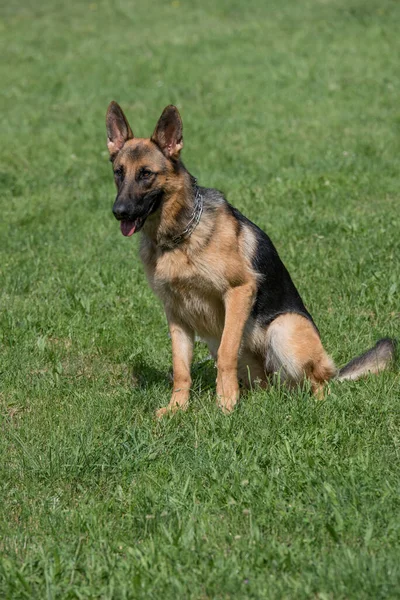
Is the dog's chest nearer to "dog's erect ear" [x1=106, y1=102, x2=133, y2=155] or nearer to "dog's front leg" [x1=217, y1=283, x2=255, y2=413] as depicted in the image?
"dog's front leg" [x1=217, y1=283, x2=255, y2=413]

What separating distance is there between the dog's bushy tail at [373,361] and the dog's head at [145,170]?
5.44 feet

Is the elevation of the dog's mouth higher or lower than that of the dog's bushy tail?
higher

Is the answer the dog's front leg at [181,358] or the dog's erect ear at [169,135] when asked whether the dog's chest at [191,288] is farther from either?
the dog's erect ear at [169,135]

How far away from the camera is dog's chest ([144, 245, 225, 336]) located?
529cm

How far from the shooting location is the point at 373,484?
13.0 ft

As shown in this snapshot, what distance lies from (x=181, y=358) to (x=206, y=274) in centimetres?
66

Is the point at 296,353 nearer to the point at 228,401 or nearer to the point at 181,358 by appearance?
the point at 228,401

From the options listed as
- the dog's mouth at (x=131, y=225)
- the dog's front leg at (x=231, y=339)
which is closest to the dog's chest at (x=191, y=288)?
the dog's front leg at (x=231, y=339)

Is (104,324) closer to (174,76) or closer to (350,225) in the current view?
(350,225)

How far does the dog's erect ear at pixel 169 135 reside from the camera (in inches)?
212

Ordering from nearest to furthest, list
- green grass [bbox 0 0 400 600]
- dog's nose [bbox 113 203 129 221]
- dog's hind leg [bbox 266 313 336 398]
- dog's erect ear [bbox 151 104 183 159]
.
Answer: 1. green grass [bbox 0 0 400 600]
2. dog's nose [bbox 113 203 129 221]
3. dog's erect ear [bbox 151 104 183 159]
4. dog's hind leg [bbox 266 313 336 398]

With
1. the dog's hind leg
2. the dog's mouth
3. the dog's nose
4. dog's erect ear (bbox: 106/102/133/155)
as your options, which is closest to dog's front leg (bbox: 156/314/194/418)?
the dog's hind leg

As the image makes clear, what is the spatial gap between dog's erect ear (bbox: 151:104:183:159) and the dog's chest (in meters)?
0.68

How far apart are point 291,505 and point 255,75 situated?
1228 centimetres
